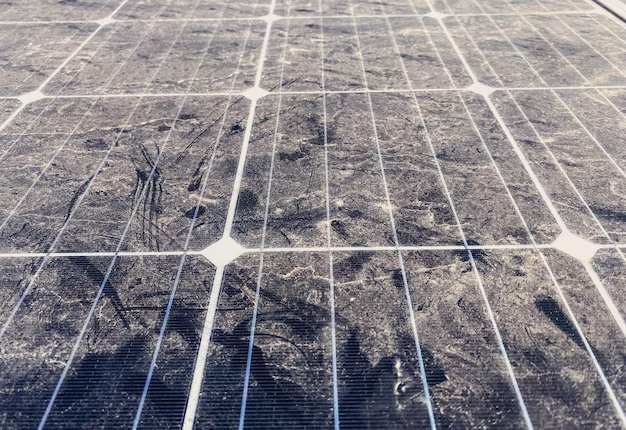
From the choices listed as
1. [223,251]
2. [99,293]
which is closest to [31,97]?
[99,293]

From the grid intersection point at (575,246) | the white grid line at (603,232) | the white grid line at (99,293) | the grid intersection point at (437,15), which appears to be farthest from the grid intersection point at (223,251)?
the grid intersection point at (437,15)

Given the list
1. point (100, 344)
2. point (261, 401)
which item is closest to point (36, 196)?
point (100, 344)

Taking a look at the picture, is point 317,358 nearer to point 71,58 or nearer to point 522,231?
point 522,231

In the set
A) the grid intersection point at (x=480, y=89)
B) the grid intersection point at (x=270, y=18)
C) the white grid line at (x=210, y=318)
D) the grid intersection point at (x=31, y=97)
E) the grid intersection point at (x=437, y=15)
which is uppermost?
the grid intersection point at (x=437, y=15)

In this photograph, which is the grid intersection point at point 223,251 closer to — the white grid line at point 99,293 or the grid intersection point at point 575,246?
the white grid line at point 99,293

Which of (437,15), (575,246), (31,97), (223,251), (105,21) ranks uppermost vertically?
(437,15)

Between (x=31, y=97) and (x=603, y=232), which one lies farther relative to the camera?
(x=31, y=97)

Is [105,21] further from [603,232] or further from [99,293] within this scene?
[603,232]
